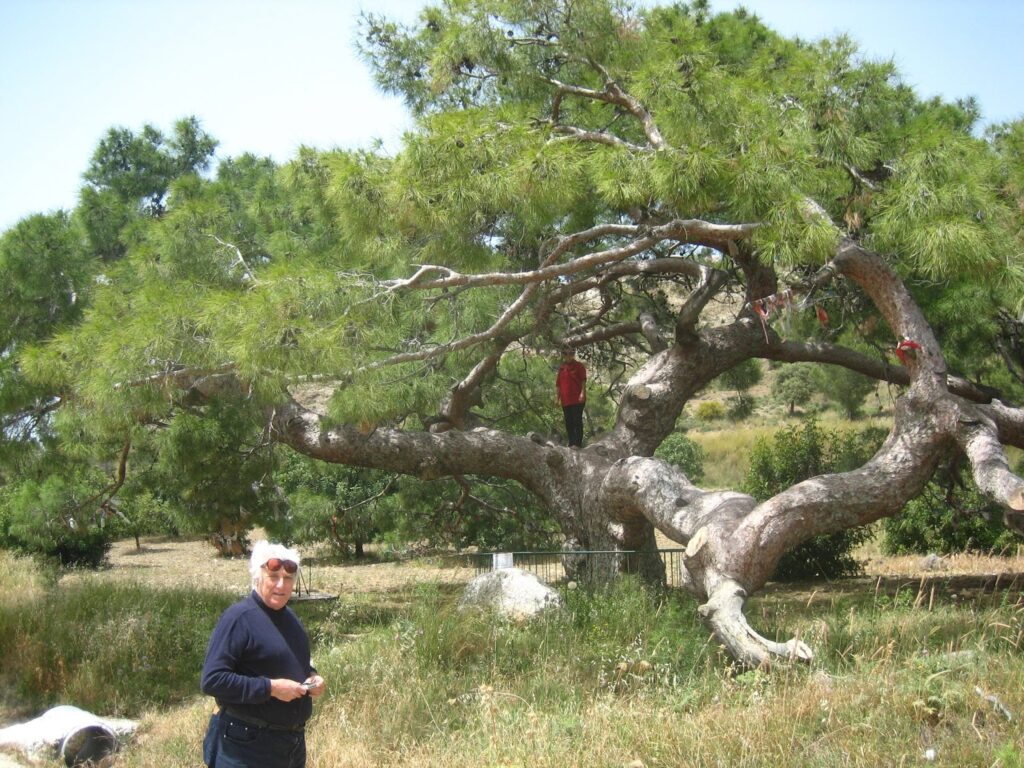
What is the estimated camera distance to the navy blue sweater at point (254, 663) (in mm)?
3635

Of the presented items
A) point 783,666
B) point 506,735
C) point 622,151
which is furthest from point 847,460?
point 506,735

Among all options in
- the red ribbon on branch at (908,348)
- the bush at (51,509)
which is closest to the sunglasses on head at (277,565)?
the red ribbon on branch at (908,348)

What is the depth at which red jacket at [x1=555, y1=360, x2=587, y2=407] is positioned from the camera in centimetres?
1041

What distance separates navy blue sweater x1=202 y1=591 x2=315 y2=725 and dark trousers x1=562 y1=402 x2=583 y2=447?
22.4 ft

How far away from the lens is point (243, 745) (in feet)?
12.3

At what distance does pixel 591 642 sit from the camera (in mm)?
6605

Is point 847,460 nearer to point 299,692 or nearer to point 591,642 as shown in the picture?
point 591,642

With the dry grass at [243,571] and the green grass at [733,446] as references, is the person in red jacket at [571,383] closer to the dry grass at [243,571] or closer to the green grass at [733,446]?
the dry grass at [243,571]

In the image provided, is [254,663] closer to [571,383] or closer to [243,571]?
[571,383]

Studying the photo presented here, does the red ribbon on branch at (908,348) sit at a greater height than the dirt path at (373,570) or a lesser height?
greater

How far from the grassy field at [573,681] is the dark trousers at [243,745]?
1.10 meters

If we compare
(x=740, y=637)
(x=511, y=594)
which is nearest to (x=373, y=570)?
(x=511, y=594)

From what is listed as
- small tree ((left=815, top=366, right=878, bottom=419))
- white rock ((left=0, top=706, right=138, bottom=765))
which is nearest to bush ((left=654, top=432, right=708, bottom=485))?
small tree ((left=815, top=366, right=878, bottom=419))

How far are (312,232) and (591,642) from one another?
6.56 m
